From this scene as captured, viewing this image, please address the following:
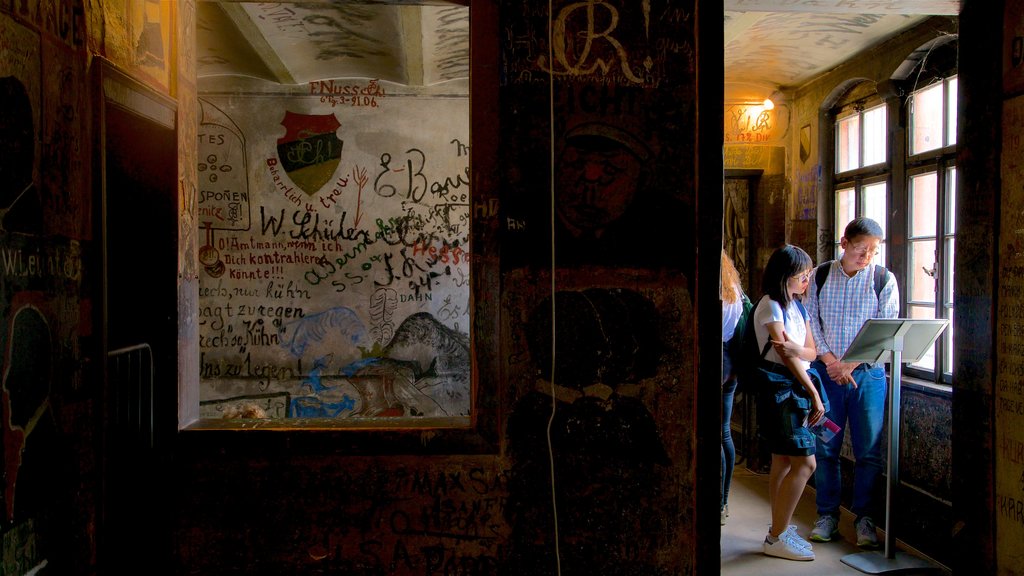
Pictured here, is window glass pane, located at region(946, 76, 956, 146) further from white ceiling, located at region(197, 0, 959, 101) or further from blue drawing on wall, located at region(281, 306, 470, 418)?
blue drawing on wall, located at region(281, 306, 470, 418)

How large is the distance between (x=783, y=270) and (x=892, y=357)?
2.73 feet

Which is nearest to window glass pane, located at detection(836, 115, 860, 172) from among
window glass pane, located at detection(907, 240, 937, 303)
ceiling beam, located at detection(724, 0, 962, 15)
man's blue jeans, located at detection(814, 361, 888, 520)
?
window glass pane, located at detection(907, 240, 937, 303)

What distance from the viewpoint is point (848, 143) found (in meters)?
6.23

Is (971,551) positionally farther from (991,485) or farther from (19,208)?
(19,208)

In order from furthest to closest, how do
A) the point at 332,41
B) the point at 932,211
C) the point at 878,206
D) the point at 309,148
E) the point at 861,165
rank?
the point at 309,148 < the point at 861,165 < the point at 878,206 < the point at 332,41 < the point at 932,211

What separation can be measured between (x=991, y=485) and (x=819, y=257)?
3197mm

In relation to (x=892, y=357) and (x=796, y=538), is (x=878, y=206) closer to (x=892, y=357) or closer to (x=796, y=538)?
(x=892, y=357)

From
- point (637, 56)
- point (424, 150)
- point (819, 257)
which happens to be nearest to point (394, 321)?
point (424, 150)

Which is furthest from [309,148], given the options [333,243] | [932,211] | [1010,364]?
[1010,364]

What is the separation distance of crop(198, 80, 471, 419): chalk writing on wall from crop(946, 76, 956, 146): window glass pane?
385cm

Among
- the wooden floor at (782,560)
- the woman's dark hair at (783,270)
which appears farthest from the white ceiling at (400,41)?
the wooden floor at (782,560)

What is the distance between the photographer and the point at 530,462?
3006 millimetres

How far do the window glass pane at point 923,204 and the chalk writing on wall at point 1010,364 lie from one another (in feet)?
5.85

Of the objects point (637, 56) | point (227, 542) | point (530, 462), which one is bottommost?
point (227, 542)
